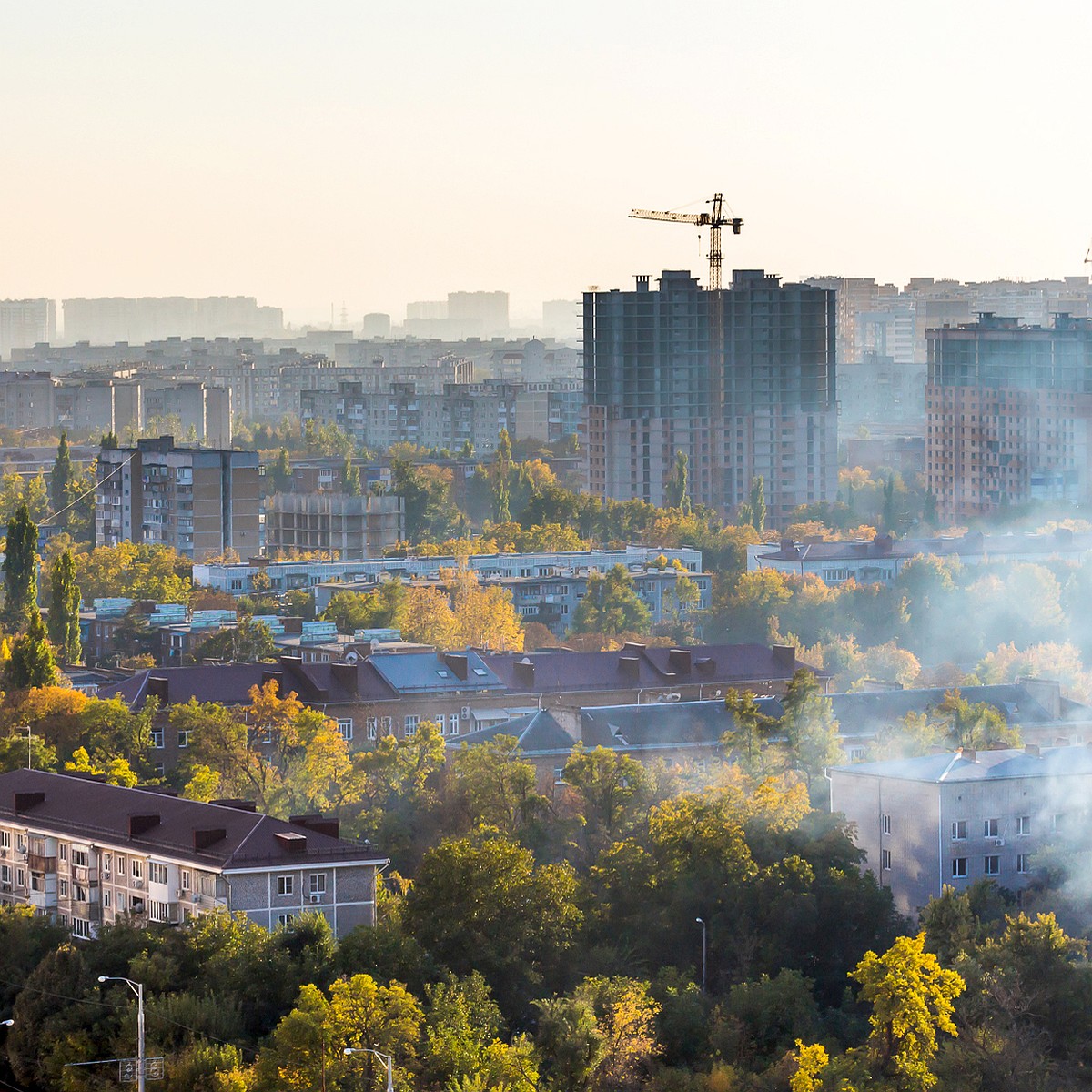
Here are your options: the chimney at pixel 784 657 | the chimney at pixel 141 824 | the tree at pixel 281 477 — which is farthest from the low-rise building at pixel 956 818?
the tree at pixel 281 477

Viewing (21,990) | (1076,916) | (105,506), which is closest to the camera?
(21,990)

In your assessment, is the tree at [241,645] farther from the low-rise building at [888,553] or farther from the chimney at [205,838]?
the chimney at [205,838]

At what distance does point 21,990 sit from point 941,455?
56.1 meters

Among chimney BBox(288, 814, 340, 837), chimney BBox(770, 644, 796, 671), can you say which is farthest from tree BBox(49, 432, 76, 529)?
chimney BBox(288, 814, 340, 837)

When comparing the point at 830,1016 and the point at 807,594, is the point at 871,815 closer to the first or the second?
the point at 830,1016

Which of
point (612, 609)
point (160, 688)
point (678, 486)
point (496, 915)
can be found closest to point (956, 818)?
point (496, 915)

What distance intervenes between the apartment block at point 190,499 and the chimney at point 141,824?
32.5 meters

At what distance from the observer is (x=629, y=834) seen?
86.0ft

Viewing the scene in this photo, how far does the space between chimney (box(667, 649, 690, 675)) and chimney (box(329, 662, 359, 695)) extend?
13.8 ft

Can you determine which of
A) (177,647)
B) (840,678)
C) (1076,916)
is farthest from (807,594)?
(1076,916)

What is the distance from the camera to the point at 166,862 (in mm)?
22688

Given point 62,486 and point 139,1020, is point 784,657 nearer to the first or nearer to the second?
point 139,1020

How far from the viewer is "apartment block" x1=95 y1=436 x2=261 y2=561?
56.5 meters

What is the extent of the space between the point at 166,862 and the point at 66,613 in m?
16.3
